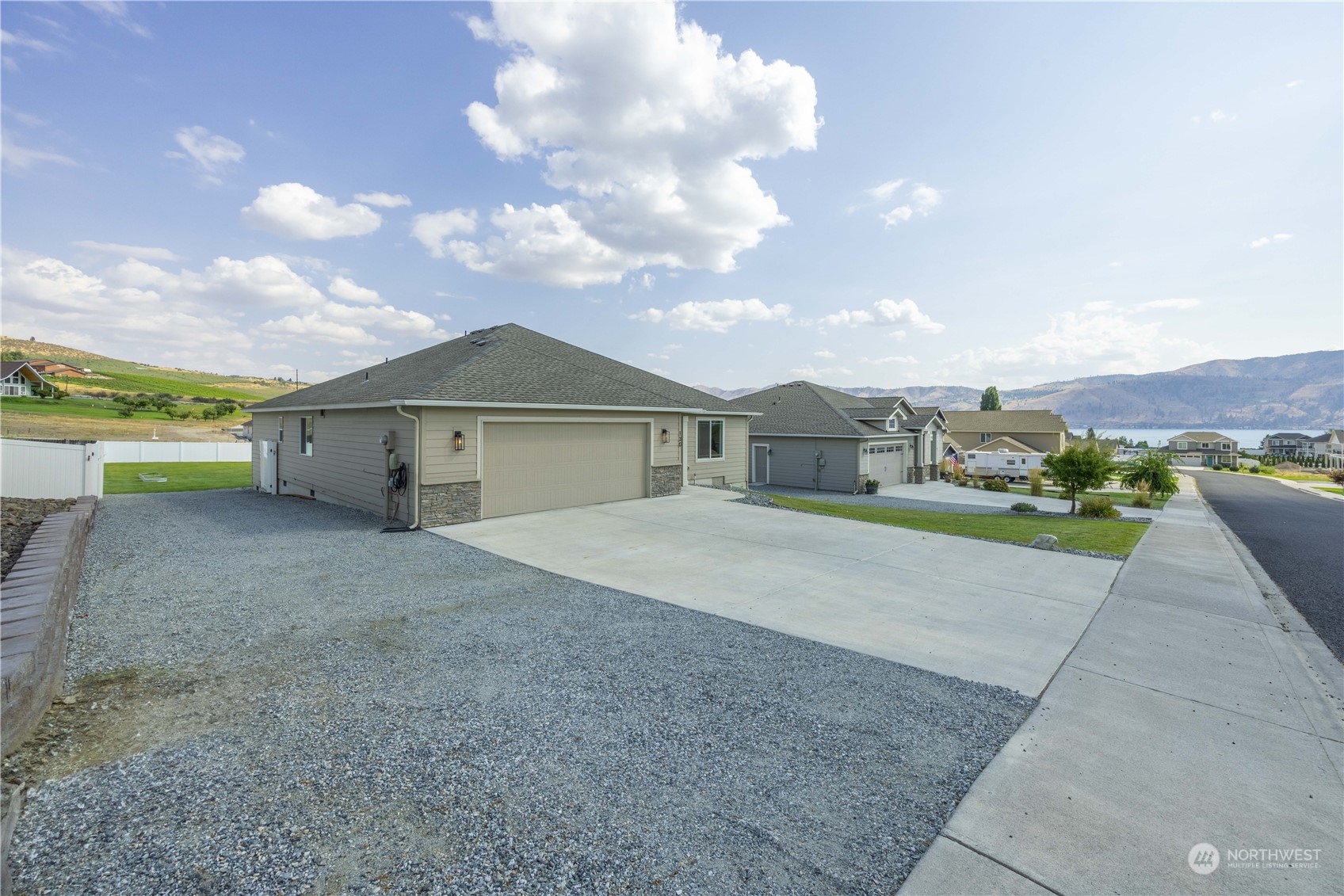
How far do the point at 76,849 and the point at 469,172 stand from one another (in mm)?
18017

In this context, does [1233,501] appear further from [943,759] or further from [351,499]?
[351,499]

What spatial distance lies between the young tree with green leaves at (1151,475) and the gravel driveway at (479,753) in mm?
24655

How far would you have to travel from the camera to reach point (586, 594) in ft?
20.7

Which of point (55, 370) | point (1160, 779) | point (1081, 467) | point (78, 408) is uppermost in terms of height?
point (55, 370)

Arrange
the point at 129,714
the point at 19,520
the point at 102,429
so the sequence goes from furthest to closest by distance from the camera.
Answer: the point at 102,429
the point at 19,520
the point at 129,714

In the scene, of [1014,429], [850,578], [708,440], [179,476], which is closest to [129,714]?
[850,578]

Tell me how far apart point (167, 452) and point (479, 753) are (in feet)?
98.3

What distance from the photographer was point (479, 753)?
3.13 m

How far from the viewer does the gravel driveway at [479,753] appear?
2.30 metres

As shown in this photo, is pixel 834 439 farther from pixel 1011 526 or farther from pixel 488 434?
pixel 488 434

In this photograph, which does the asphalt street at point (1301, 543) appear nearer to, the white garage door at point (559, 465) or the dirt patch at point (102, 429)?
the white garage door at point (559, 465)

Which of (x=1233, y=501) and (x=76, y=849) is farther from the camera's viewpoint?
(x=1233, y=501)

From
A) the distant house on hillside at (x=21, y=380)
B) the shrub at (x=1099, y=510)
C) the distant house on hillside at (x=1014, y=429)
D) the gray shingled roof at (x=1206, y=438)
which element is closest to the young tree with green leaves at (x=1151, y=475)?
the shrub at (x=1099, y=510)

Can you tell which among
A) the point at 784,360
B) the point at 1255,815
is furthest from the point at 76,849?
the point at 784,360
